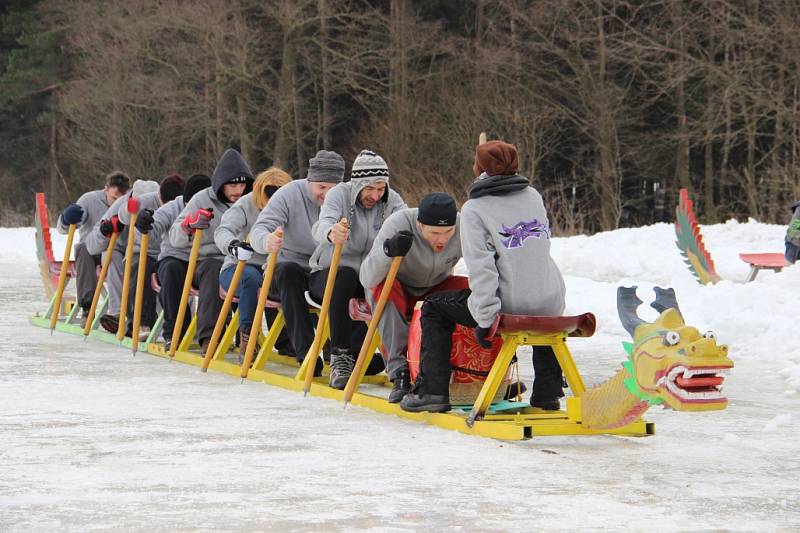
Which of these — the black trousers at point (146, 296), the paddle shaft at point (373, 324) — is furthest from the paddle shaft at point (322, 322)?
the black trousers at point (146, 296)

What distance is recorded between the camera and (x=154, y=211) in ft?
35.4

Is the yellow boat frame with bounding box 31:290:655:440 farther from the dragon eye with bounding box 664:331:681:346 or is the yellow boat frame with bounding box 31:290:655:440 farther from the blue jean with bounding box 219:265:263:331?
the blue jean with bounding box 219:265:263:331

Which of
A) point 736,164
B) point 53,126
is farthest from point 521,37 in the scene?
point 53,126

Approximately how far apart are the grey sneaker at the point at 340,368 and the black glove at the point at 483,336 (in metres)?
1.59

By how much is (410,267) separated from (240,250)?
1.85 metres

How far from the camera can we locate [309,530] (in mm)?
4254

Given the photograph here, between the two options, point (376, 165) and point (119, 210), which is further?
point (119, 210)

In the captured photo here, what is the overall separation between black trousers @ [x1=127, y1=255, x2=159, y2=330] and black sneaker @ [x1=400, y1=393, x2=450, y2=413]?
14.8 feet

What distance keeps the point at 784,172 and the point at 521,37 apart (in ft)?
33.6

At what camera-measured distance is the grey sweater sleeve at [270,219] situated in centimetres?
830

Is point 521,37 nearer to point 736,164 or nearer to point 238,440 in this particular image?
point 736,164

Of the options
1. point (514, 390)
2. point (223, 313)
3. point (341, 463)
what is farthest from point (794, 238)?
point (341, 463)

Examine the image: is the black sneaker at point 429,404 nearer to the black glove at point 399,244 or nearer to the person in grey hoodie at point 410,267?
the person in grey hoodie at point 410,267

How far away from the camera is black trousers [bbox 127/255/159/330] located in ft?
34.5
